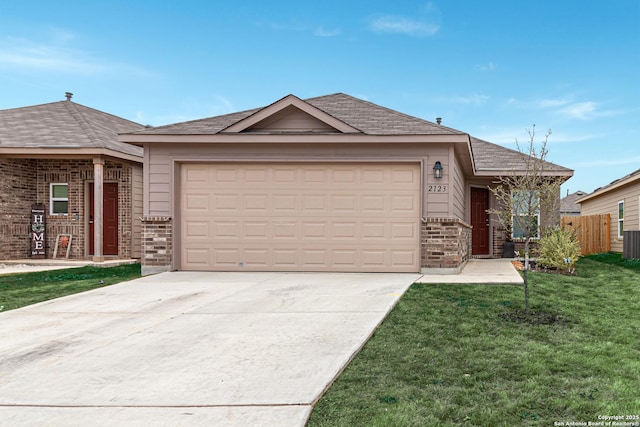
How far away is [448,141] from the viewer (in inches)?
437

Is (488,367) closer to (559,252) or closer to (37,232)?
(559,252)

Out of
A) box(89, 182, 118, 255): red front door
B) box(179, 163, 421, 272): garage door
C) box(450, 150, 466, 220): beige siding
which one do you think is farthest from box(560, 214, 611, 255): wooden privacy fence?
box(89, 182, 118, 255): red front door

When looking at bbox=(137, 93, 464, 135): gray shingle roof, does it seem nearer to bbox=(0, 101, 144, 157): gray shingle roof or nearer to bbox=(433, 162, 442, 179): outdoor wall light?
bbox=(433, 162, 442, 179): outdoor wall light

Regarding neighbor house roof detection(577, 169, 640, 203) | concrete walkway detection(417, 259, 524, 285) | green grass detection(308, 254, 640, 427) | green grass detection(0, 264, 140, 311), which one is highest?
neighbor house roof detection(577, 169, 640, 203)

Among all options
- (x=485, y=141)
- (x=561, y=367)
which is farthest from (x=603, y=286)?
(x=485, y=141)

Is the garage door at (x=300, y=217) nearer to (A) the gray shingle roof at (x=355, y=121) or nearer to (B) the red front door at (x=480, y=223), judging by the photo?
(A) the gray shingle roof at (x=355, y=121)

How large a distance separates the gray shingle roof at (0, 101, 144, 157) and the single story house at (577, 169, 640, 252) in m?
17.7

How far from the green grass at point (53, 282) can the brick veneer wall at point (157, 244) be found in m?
0.53

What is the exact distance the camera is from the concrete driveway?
3.83 meters

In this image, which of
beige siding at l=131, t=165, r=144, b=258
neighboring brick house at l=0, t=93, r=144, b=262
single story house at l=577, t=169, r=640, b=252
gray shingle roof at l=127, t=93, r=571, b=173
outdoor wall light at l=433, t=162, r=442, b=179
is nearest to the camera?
outdoor wall light at l=433, t=162, r=442, b=179

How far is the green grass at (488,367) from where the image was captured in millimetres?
3748

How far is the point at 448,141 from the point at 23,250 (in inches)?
510

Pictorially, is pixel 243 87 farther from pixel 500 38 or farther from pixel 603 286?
pixel 603 286

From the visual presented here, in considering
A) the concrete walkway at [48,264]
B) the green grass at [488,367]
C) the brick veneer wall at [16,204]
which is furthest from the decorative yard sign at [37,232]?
the green grass at [488,367]
